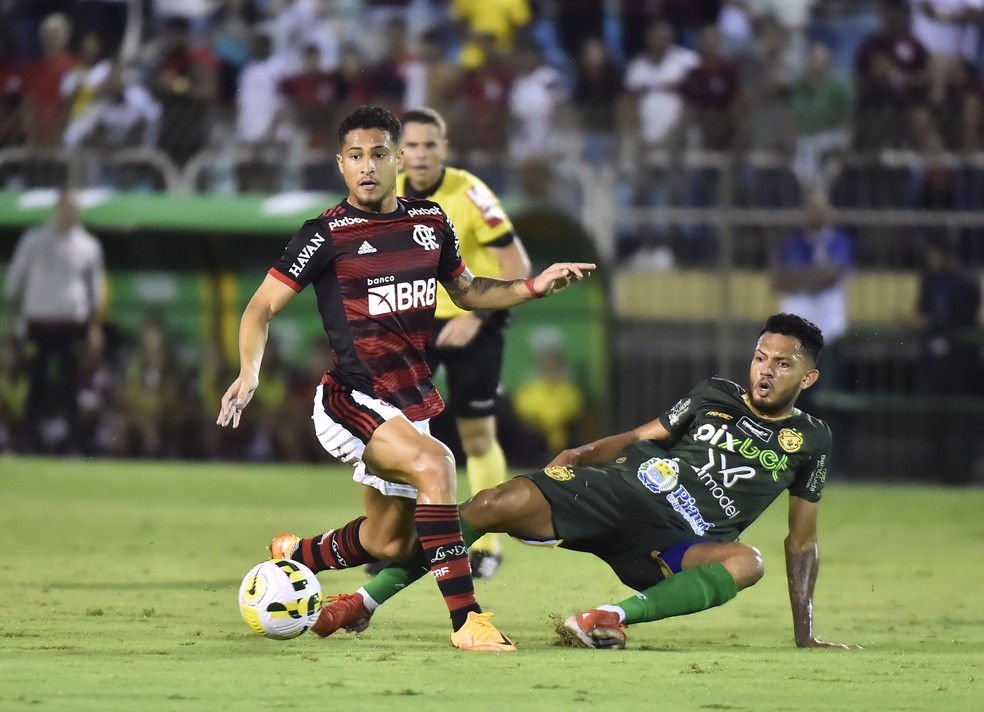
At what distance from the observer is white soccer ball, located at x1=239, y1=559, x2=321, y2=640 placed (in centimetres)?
634

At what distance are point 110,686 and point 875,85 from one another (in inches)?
488

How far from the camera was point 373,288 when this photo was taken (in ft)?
21.6

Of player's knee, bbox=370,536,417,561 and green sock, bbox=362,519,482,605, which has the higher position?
player's knee, bbox=370,536,417,561

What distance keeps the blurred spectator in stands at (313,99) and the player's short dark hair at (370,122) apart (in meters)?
9.36

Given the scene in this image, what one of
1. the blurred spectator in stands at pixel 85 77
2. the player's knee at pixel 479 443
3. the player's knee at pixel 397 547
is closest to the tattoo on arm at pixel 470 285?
the player's knee at pixel 397 547

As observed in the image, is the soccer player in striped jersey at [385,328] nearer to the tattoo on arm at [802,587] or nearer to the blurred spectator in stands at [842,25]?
the tattoo on arm at [802,587]

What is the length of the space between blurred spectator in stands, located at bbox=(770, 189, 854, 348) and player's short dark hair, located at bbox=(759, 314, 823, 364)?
7.86m

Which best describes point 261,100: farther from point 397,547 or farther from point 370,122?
point 397,547

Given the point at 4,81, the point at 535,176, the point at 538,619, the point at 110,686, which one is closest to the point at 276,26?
the point at 4,81

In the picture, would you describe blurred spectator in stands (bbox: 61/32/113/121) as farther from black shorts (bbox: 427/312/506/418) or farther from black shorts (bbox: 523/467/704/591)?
black shorts (bbox: 523/467/704/591)

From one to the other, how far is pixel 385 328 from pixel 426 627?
1.41 meters

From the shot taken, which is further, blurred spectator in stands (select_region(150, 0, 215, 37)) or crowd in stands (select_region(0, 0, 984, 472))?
blurred spectator in stands (select_region(150, 0, 215, 37))

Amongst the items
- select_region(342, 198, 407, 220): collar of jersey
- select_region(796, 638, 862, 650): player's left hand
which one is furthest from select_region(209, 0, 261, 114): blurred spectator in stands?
select_region(796, 638, 862, 650): player's left hand

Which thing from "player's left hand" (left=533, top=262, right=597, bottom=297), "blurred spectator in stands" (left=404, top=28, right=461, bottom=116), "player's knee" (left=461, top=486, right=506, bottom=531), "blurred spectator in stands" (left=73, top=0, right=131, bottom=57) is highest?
"blurred spectator in stands" (left=73, top=0, right=131, bottom=57)
